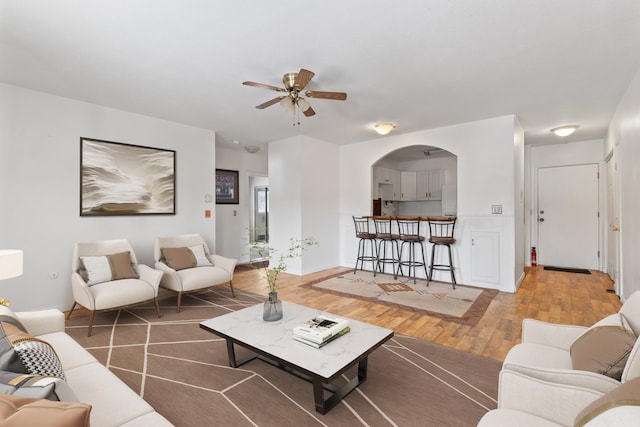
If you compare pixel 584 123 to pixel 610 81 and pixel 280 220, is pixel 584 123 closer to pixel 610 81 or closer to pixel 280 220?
pixel 610 81

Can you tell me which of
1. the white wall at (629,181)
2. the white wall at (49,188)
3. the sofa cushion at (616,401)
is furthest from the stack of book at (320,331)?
the white wall at (49,188)

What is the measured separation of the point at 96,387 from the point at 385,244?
490cm

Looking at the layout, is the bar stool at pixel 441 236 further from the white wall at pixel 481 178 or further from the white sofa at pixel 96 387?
the white sofa at pixel 96 387

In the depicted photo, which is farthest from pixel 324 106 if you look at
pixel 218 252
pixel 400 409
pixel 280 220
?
pixel 218 252

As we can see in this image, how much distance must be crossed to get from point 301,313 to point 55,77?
341cm

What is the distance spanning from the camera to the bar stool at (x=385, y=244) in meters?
5.44

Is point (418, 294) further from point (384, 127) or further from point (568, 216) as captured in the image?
point (568, 216)

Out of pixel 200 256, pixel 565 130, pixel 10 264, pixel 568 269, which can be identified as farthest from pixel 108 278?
pixel 568 269

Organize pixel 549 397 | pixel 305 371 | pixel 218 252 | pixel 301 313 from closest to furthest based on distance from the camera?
pixel 549 397 < pixel 305 371 < pixel 301 313 < pixel 218 252

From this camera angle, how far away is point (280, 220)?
586 cm

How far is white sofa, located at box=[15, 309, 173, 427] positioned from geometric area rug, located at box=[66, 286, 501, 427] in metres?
0.50

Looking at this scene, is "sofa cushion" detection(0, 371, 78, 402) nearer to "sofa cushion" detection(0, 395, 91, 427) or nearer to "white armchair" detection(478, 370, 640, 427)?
"sofa cushion" detection(0, 395, 91, 427)

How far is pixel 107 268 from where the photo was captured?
3418 millimetres

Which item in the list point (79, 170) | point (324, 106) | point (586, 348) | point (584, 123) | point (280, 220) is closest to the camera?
point (586, 348)
